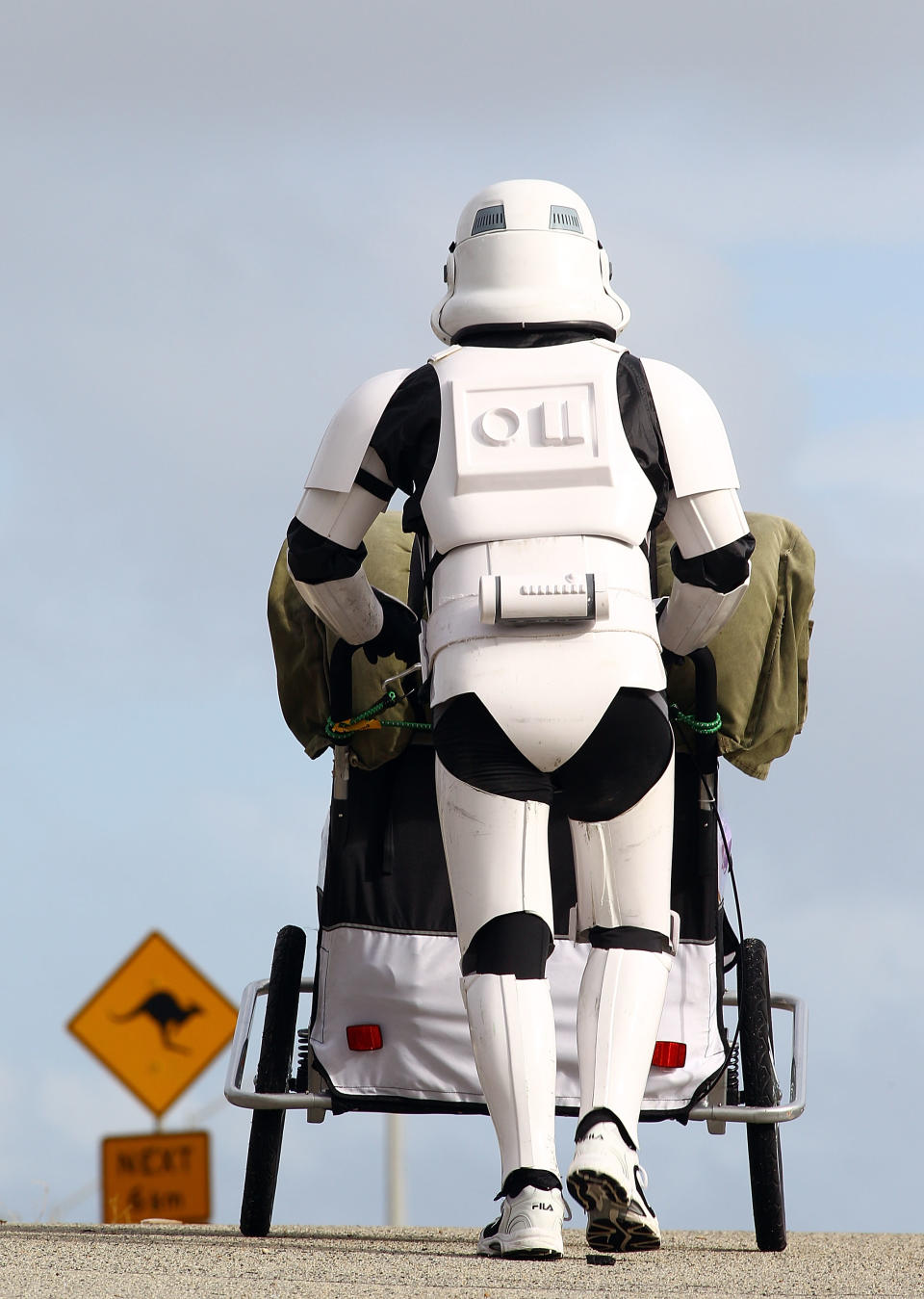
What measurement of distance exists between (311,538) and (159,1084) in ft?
20.2

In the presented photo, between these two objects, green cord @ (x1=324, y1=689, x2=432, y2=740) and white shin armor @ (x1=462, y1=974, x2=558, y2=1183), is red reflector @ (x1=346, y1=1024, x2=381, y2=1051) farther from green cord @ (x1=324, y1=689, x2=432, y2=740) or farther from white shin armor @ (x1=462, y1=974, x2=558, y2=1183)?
white shin armor @ (x1=462, y1=974, x2=558, y2=1183)

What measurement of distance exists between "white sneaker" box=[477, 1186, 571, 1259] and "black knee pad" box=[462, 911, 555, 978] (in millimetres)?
525

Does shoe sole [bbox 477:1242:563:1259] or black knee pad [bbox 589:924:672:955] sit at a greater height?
black knee pad [bbox 589:924:672:955]

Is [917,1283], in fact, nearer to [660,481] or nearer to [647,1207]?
[647,1207]

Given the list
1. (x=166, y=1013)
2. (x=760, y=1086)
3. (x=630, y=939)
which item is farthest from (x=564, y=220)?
(x=166, y=1013)

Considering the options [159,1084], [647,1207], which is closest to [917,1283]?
[647,1207]

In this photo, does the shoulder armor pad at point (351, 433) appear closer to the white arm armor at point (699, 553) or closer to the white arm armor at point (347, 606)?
the white arm armor at point (347, 606)

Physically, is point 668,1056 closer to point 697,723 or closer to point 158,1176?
point 697,723

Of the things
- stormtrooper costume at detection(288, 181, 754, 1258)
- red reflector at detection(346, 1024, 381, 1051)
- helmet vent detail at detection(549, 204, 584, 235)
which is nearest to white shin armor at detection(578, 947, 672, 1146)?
stormtrooper costume at detection(288, 181, 754, 1258)

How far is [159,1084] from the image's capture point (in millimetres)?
10898

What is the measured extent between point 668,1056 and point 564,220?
239 centimetres

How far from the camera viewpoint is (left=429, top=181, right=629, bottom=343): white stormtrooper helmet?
5.43 metres

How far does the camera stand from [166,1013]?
10922 millimetres

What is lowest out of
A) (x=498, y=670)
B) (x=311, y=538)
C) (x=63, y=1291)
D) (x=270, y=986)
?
(x=63, y=1291)
